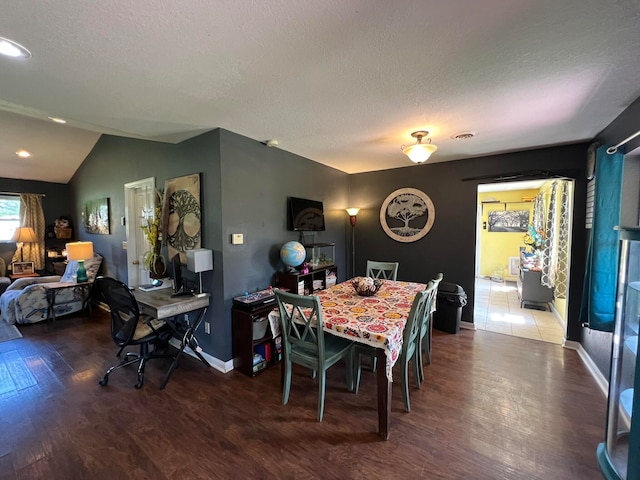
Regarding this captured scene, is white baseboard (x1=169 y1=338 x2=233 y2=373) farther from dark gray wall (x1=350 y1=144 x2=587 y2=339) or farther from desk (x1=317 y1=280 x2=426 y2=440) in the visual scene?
dark gray wall (x1=350 y1=144 x2=587 y2=339)

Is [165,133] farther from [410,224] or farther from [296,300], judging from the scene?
[410,224]

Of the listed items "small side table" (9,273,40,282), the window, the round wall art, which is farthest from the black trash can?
the window

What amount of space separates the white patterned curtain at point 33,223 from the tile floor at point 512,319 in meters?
8.30

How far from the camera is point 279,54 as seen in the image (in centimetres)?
144

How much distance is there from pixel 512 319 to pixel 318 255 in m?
3.13

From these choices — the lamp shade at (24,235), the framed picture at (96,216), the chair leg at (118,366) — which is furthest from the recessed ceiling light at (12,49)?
the lamp shade at (24,235)

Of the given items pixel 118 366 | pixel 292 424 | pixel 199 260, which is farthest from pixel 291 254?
pixel 118 366

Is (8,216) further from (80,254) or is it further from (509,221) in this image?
(509,221)

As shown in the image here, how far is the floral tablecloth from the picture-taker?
1745mm

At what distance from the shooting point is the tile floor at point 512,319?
352 centimetres

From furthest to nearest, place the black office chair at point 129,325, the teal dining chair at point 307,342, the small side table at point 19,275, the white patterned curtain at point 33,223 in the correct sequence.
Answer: the white patterned curtain at point 33,223 → the small side table at point 19,275 → the black office chair at point 129,325 → the teal dining chair at point 307,342

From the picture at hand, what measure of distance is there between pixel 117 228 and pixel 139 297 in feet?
7.83

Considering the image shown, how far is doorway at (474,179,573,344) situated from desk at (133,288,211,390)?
11.9 feet

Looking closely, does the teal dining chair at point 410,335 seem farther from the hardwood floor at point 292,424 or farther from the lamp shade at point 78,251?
the lamp shade at point 78,251
